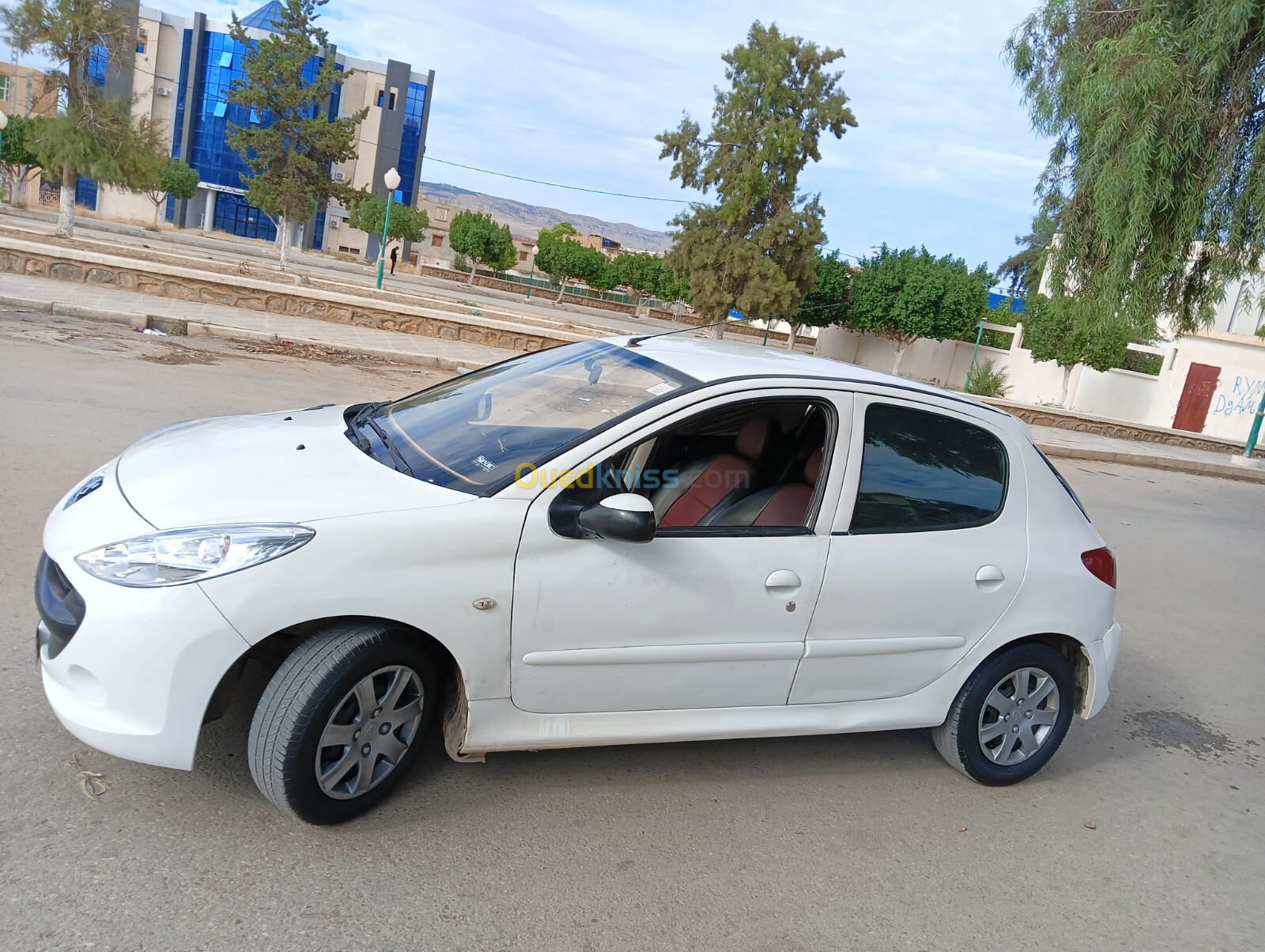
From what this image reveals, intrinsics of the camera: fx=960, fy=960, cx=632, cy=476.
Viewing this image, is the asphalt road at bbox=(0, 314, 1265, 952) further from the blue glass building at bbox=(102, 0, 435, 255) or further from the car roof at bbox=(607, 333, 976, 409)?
the blue glass building at bbox=(102, 0, 435, 255)

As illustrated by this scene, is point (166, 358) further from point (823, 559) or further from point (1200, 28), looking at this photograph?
point (1200, 28)

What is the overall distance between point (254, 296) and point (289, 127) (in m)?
15.0

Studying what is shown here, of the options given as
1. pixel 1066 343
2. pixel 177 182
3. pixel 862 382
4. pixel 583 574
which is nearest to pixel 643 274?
pixel 177 182

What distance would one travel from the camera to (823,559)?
352 cm

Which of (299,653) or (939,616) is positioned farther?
(939,616)

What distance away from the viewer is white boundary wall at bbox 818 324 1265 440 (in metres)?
32.4

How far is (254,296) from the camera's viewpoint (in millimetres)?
16797

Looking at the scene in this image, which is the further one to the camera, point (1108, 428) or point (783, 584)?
point (1108, 428)

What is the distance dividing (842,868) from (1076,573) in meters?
1.66

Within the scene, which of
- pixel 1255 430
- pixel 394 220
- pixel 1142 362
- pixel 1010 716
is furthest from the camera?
pixel 394 220

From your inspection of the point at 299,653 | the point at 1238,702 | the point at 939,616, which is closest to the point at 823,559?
the point at 939,616

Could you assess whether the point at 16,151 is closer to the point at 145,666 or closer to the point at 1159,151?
the point at 1159,151

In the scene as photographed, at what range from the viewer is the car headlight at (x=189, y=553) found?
2752mm

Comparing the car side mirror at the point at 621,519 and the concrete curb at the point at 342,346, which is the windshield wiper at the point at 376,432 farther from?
the concrete curb at the point at 342,346
